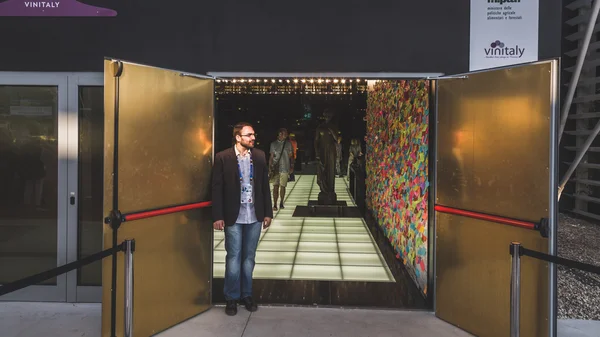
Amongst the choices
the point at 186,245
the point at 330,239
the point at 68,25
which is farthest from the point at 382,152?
the point at 68,25

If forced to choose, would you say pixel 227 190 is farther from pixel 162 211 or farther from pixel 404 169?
pixel 404 169

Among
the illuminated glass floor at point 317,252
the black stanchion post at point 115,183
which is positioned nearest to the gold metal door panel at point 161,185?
the black stanchion post at point 115,183

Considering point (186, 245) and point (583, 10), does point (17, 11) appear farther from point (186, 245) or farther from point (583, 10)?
point (583, 10)

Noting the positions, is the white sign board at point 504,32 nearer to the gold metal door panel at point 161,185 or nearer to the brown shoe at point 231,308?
the gold metal door panel at point 161,185

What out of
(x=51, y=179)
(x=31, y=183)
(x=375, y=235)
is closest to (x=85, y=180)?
(x=51, y=179)

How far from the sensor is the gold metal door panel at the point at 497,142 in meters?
2.59

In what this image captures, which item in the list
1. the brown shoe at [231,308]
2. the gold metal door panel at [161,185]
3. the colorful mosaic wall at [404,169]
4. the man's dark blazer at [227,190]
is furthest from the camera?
the colorful mosaic wall at [404,169]

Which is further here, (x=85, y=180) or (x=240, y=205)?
(x=85, y=180)

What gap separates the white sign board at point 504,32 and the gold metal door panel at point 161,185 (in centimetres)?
217

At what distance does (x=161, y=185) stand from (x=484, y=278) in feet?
7.72

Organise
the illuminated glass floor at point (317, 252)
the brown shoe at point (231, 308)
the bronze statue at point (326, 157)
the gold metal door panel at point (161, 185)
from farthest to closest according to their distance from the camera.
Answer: the bronze statue at point (326, 157) → the illuminated glass floor at point (317, 252) → the brown shoe at point (231, 308) → the gold metal door panel at point (161, 185)

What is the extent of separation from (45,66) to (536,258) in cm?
390

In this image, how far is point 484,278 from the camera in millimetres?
2924

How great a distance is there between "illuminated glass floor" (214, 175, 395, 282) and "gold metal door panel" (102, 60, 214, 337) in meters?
1.15
